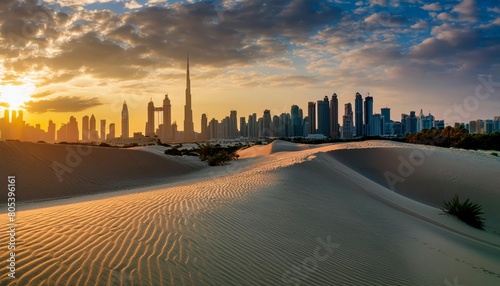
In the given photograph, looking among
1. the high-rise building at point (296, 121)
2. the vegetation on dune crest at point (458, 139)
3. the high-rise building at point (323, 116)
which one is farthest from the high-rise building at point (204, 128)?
the vegetation on dune crest at point (458, 139)

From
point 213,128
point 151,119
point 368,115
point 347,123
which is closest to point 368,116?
point 368,115

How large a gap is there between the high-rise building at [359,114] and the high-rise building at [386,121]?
1208cm

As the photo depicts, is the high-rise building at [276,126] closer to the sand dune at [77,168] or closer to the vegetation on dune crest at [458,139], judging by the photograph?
the vegetation on dune crest at [458,139]

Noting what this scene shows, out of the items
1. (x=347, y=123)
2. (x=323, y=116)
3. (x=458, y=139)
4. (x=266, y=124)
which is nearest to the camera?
(x=458, y=139)

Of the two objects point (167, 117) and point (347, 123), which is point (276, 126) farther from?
point (167, 117)

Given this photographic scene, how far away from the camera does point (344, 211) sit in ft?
33.7

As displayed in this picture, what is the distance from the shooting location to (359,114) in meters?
126

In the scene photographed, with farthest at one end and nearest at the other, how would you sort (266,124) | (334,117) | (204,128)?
(204,128) < (266,124) < (334,117)

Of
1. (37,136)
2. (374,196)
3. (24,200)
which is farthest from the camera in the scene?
(37,136)

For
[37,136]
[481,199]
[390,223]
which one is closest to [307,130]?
[37,136]

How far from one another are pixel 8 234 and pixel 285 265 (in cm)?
Answer: 439

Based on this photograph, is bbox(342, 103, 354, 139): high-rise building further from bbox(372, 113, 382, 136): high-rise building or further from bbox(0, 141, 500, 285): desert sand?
bbox(0, 141, 500, 285): desert sand

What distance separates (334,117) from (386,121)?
24.1 meters

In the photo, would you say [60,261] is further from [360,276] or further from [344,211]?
[344,211]
